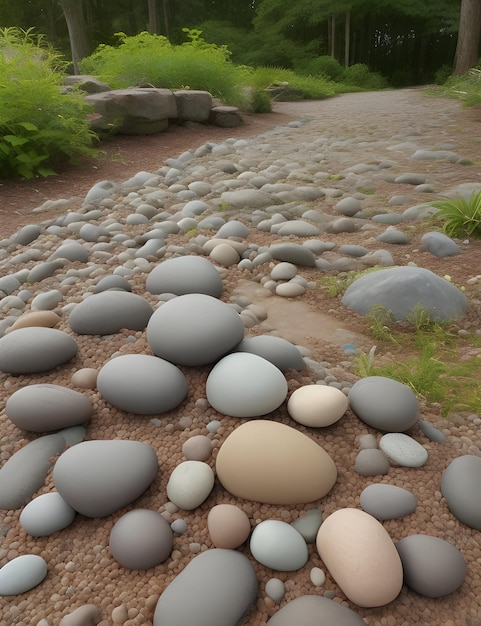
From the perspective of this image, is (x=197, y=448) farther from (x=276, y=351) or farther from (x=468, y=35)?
(x=468, y=35)

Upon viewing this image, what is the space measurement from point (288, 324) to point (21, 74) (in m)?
3.78

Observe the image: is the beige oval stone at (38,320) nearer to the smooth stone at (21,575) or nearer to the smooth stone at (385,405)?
the smooth stone at (21,575)

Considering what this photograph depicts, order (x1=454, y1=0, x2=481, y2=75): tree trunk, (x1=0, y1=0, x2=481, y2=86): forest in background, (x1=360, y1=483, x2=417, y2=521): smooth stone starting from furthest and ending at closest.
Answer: (x1=0, y1=0, x2=481, y2=86): forest in background < (x1=454, y1=0, x2=481, y2=75): tree trunk < (x1=360, y1=483, x2=417, y2=521): smooth stone

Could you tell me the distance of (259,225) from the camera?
3.14 meters

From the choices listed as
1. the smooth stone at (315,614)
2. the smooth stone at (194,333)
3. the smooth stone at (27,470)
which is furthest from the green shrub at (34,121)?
the smooth stone at (315,614)

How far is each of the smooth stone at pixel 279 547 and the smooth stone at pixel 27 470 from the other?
616 millimetres

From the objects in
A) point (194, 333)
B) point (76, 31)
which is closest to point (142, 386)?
point (194, 333)

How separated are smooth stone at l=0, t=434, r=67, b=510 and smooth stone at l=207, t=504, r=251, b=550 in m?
0.50

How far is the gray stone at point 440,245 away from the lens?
8.98 feet

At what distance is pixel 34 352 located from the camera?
1793 mm

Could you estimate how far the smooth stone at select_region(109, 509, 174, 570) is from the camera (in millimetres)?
1229

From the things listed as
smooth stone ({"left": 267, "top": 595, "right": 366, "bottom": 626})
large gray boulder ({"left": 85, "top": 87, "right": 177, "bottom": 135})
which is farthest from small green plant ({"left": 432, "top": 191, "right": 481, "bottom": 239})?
large gray boulder ({"left": 85, "top": 87, "right": 177, "bottom": 135})

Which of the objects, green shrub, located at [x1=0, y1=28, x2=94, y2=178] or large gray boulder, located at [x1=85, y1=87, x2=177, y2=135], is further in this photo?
large gray boulder, located at [x1=85, y1=87, x2=177, y2=135]

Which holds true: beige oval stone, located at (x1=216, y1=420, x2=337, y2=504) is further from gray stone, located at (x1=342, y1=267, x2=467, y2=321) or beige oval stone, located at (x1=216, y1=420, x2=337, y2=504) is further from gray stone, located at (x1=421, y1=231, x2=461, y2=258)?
gray stone, located at (x1=421, y1=231, x2=461, y2=258)
